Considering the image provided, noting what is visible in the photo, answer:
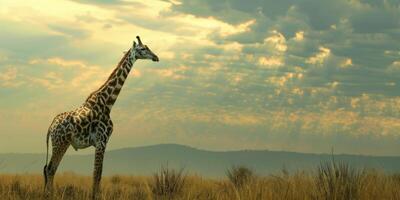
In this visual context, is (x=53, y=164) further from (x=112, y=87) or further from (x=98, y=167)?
(x=112, y=87)

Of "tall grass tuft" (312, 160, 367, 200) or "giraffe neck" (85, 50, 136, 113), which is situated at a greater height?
"giraffe neck" (85, 50, 136, 113)

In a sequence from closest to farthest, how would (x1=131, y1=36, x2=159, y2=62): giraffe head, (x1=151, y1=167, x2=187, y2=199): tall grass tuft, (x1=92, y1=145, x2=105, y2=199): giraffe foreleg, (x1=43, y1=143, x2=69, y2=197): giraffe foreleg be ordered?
1. (x1=151, y1=167, x2=187, y2=199): tall grass tuft
2. (x1=92, y1=145, x2=105, y2=199): giraffe foreleg
3. (x1=43, y1=143, x2=69, y2=197): giraffe foreleg
4. (x1=131, y1=36, x2=159, y2=62): giraffe head

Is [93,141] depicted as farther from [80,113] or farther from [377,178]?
[377,178]

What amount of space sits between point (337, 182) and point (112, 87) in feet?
23.8

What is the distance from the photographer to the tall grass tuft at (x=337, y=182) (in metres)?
7.77

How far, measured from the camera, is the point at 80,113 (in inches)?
509

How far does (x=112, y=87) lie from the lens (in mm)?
13797

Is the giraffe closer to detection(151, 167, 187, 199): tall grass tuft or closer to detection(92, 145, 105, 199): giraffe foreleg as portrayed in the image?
detection(92, 145, 105, 199): giraffe foreleg

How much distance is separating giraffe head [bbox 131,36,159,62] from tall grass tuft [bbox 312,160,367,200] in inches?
260

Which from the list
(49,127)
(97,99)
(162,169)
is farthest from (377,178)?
(49,127)

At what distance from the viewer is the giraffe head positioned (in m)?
13.9

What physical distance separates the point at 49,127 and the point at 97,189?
7.25 ft

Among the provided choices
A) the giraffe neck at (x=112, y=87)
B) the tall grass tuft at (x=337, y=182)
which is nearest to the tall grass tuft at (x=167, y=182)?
the tall grass tuft at (x=337, y=182)

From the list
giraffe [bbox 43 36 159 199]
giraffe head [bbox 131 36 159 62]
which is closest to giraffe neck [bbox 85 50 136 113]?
giraffe [bbox 43 36 159 199]
